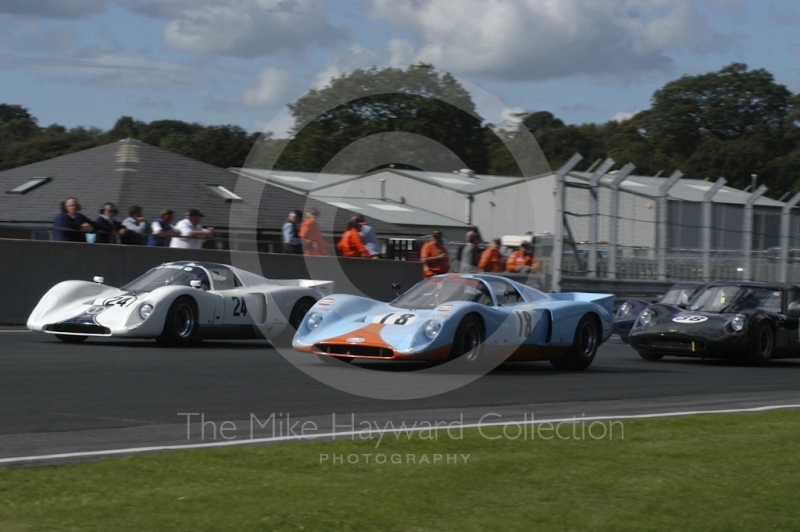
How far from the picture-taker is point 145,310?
1253 cm

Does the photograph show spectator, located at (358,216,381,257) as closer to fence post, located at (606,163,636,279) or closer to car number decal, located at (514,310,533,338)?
fence post, located at (606,163,636,279)

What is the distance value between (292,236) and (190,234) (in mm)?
1943

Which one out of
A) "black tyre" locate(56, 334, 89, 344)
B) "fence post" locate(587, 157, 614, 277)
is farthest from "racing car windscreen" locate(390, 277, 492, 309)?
"fence post" locate(587, 157, 614, 277)

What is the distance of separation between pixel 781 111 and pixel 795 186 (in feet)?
55.8

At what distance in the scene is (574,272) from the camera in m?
21.1

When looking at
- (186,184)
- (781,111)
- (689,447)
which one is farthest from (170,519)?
(781,111)

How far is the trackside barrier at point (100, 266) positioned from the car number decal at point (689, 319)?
6979 millimetres

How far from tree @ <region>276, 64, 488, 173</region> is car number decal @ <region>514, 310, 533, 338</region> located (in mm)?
2272

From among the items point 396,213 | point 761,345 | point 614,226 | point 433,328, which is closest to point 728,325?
point 761,345

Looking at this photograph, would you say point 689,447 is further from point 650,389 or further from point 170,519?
point 650,389

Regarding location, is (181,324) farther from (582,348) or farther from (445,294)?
(582,348)

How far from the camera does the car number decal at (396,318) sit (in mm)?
10961

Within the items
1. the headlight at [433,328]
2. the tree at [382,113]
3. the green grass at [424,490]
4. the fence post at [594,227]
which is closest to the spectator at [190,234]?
the tree at [382,113]

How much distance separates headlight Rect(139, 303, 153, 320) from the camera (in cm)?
1249
